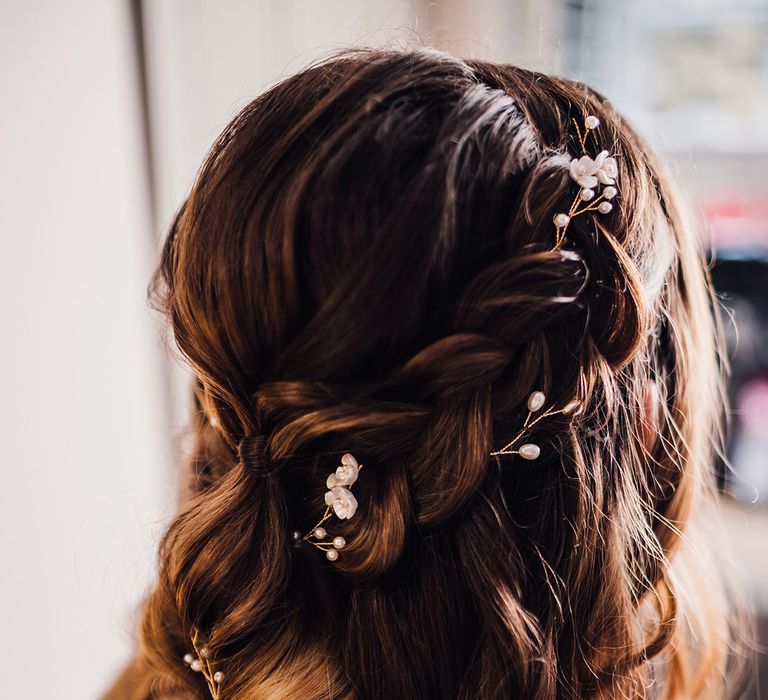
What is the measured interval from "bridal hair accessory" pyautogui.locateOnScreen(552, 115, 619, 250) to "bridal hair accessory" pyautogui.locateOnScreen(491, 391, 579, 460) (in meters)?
0.10

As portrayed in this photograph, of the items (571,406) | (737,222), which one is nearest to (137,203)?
(571,406)

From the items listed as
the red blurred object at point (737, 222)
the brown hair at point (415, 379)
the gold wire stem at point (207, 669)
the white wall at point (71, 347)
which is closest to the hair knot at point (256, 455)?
the brown hair at point (415, 379)

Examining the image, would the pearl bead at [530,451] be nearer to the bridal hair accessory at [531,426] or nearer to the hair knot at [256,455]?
the bridal hair accessory at [531,426]

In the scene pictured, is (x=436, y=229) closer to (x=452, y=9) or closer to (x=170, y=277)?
(x=170, y=277)

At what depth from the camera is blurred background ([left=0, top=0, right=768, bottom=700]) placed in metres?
0.77

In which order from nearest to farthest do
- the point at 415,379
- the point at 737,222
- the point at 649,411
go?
the point at 415,379
the point at 649,411
the point at 737,222

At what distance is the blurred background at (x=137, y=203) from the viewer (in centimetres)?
77

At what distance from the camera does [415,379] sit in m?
0.39

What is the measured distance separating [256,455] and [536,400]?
19cm

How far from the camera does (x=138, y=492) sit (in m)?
1.06

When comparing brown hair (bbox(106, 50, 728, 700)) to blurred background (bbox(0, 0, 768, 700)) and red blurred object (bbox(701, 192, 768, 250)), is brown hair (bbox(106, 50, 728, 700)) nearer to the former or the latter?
blurred background (bbox(0, 0, 768, 700))

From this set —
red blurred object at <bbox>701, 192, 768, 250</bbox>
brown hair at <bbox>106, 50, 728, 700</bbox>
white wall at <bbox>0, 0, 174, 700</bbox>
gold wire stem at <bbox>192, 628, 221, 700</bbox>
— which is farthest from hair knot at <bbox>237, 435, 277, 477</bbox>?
red blurred object at <bbox>701, 192, 768, 250</bbox>

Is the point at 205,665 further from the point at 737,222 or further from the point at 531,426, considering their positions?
the point at 737,222

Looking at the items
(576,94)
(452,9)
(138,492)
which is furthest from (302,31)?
(138,492)
